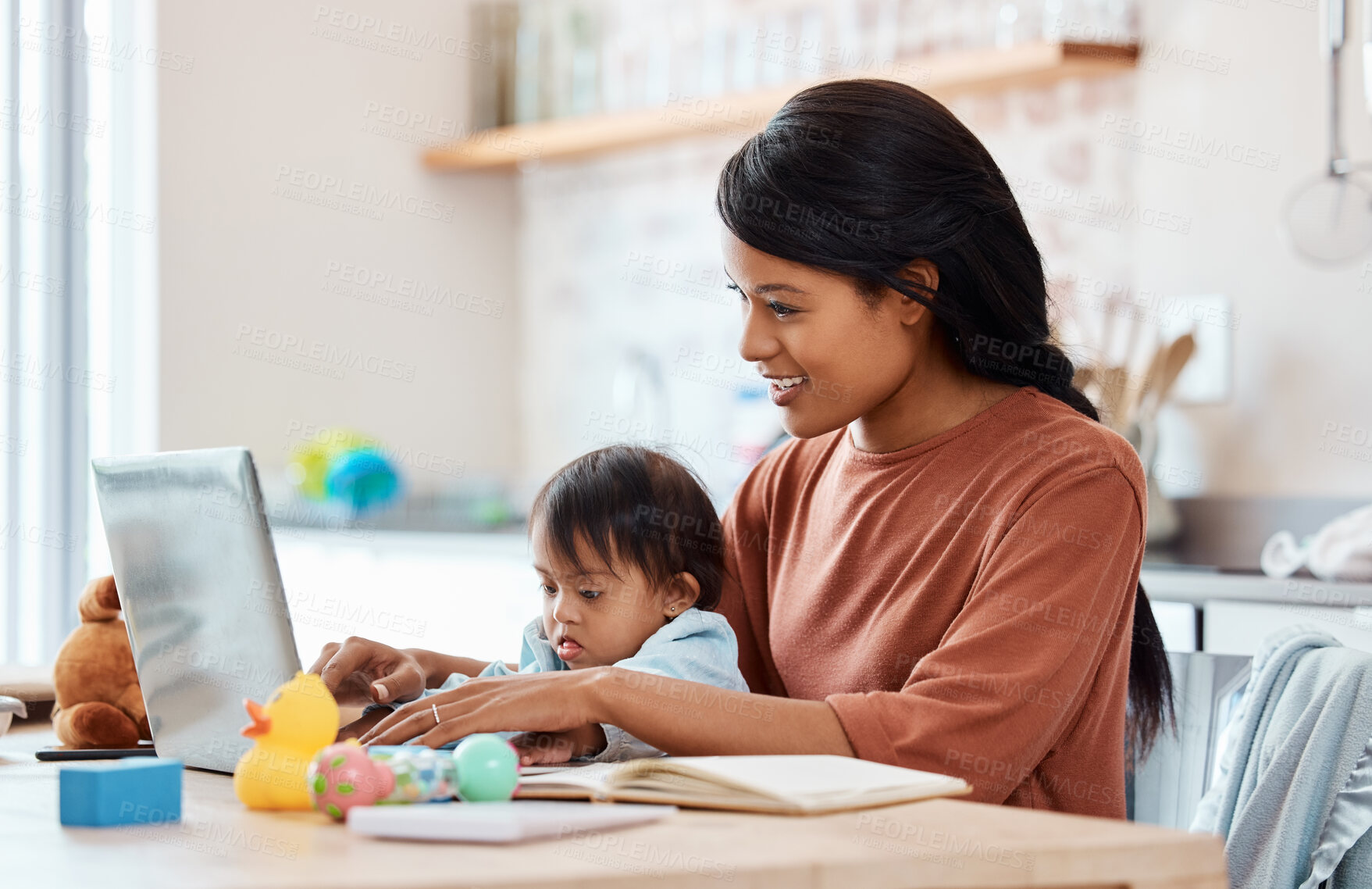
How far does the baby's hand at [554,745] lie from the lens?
3.53 ft

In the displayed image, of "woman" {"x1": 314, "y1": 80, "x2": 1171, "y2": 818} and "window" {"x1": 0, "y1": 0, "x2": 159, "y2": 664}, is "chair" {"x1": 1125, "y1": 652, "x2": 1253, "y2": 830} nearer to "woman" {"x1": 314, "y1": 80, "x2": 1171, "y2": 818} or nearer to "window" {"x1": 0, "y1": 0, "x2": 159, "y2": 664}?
"woman" {"x1": 314, "y1": 80, "x2": 1171, "y2": 818}

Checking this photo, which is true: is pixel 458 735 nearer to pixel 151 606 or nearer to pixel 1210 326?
pixel 151 606

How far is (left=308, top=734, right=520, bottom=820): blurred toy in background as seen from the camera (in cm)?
84

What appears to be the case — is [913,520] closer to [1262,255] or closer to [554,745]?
[554,745]

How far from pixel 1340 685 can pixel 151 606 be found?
1056 mm

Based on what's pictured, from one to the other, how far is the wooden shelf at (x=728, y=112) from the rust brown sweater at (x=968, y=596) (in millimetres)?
1442

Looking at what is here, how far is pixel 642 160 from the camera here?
12.0ft

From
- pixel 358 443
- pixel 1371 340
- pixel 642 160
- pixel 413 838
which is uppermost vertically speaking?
pixel 642 160

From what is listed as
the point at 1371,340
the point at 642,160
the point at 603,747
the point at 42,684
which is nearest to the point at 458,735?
the point at 603,747

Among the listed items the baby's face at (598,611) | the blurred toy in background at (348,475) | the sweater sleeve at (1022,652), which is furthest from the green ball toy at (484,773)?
the blurred toy in background at (348,475)

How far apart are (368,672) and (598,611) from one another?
0.22 m

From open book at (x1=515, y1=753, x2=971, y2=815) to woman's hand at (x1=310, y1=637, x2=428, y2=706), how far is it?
294 mm

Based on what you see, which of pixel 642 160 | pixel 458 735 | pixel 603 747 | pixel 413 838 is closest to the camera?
pixel 413 838

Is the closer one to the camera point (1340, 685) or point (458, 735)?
point (458, 735)
